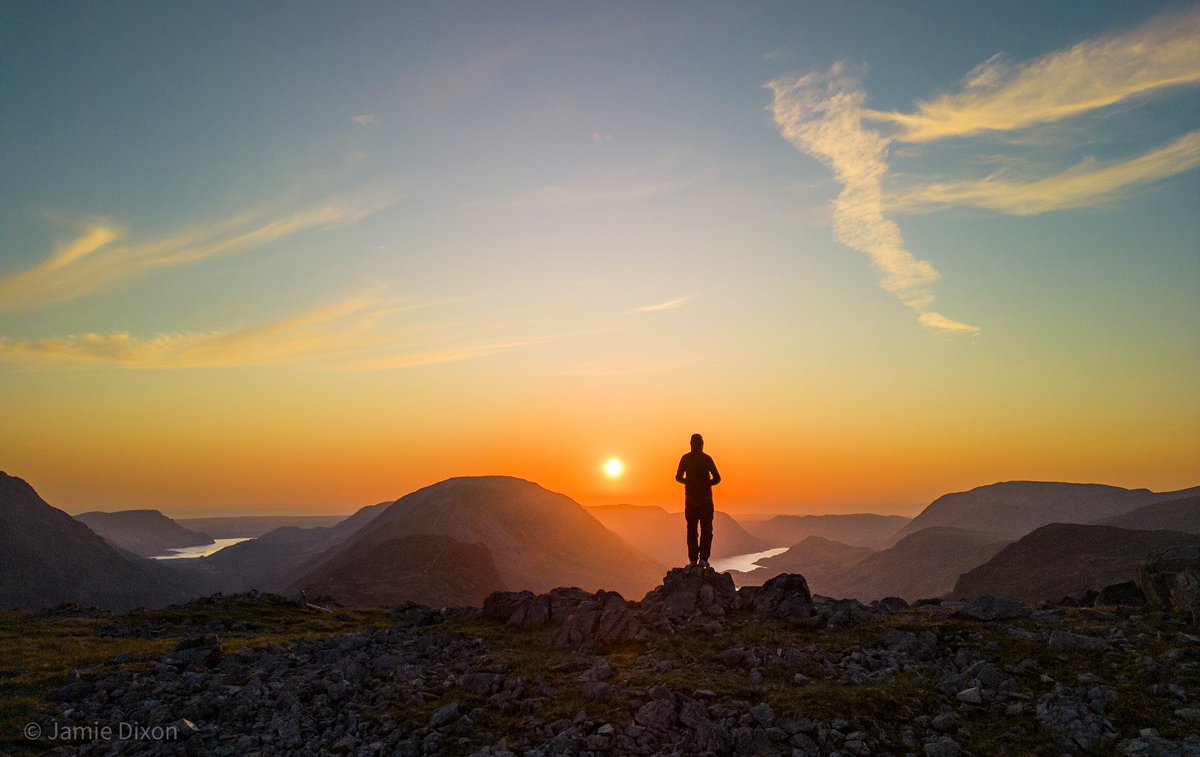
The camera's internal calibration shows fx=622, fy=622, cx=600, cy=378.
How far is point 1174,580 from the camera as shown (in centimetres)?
1666

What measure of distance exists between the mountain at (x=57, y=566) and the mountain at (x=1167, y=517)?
207m

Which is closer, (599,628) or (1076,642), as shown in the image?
(1076,642)

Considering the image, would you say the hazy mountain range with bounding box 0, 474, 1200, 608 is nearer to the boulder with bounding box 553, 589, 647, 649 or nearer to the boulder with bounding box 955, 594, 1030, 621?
the boulder with bounding box 955, 594, 1030, 621

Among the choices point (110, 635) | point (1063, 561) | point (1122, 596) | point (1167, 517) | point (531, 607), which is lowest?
point (1063, 561)

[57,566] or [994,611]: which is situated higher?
[994,611]

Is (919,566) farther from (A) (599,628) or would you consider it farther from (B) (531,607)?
(A) (599,628)

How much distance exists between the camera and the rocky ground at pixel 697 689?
36.9ft

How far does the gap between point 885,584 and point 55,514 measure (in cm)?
21403

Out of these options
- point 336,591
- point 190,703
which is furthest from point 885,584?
point 190,703

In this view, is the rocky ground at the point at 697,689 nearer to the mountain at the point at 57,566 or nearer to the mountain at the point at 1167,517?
the mountain at the point at 57,566

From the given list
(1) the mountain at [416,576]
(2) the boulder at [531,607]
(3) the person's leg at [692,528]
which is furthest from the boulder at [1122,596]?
(1) the mountain at [416,576]

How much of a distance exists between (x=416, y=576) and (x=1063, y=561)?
96273 mm

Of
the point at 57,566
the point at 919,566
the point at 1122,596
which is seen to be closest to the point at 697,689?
the point at 1122,596

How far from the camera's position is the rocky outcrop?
51.4ft
